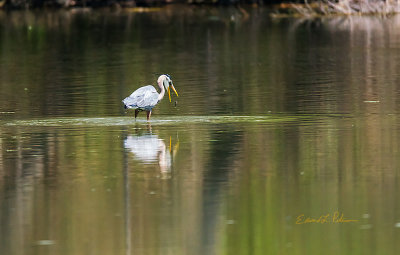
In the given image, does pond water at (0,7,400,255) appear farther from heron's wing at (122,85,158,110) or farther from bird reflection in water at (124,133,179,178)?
heron's wing at (122,85,158,110)

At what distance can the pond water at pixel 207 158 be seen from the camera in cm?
1023

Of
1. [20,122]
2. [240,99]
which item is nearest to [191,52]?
[240,99]

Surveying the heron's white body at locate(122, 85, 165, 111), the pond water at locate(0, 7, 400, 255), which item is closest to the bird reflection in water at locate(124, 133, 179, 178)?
the pond water at locate(0, 7, 400, 255)

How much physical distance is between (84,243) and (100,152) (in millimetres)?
5048

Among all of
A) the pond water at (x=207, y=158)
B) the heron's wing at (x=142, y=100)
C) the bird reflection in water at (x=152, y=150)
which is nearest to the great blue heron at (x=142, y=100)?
the heron's wing at (x=142, y=100)

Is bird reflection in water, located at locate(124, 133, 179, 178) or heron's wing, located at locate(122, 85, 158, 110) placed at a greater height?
heron's wing, located at locate(122, 85, 158, 110)

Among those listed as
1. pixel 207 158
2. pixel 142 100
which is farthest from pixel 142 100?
pixel 207 158

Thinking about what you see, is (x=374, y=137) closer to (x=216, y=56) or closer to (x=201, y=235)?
(x=201, y=235)

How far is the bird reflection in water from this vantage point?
14059mm

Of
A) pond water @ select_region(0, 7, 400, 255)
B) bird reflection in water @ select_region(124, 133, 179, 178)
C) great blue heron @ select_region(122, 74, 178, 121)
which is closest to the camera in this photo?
pond water @ select_region(0, 7, 400, 255)

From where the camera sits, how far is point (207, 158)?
14.3 metres

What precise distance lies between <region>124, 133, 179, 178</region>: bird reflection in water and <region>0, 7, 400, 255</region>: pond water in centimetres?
3

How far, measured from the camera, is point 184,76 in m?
28.0

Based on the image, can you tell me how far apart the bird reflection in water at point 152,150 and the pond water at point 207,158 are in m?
0.03
